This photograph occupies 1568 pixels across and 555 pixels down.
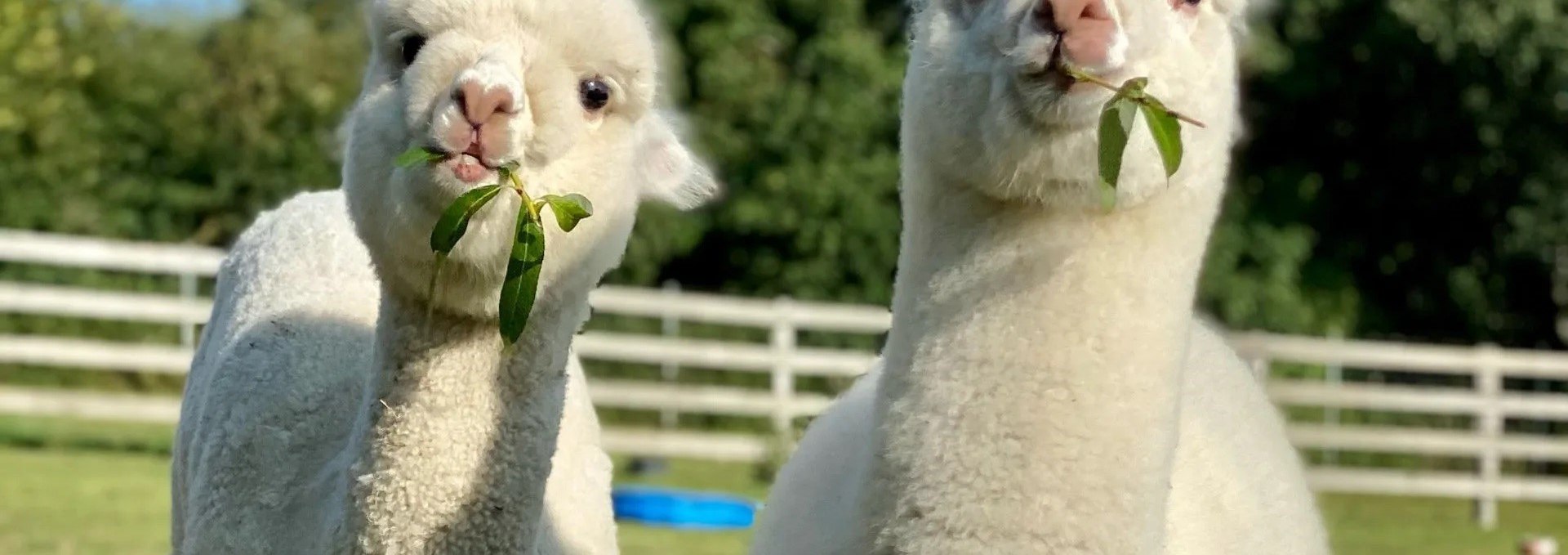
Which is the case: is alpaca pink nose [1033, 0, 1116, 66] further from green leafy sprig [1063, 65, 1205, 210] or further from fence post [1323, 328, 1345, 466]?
fence post [1323, 328, 1345, 466]

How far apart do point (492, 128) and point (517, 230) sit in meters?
0.18

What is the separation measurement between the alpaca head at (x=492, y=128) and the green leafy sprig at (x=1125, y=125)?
1.03m

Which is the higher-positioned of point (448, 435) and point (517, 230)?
point (517, 230)

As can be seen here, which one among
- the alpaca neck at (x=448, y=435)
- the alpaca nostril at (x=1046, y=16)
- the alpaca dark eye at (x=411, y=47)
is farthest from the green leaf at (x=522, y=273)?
the alpaca nostril at (x=1046, y=16)

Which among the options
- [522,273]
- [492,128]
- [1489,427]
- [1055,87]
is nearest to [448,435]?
[522,273]

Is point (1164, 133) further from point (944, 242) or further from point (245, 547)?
point (245, 547)

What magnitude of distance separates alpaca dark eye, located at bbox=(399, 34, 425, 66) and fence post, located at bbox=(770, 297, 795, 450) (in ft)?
41.0

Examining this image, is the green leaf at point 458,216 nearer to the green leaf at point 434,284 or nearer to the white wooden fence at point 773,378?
the green leaf at point 434,284

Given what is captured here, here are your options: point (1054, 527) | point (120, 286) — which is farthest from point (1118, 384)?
point (120, 286)

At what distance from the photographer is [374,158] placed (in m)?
3.43

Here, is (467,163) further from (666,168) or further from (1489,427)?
(1489,427)

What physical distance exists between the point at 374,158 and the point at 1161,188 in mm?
1415

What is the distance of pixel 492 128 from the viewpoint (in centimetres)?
323

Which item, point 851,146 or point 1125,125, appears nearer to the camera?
point 1125,125
